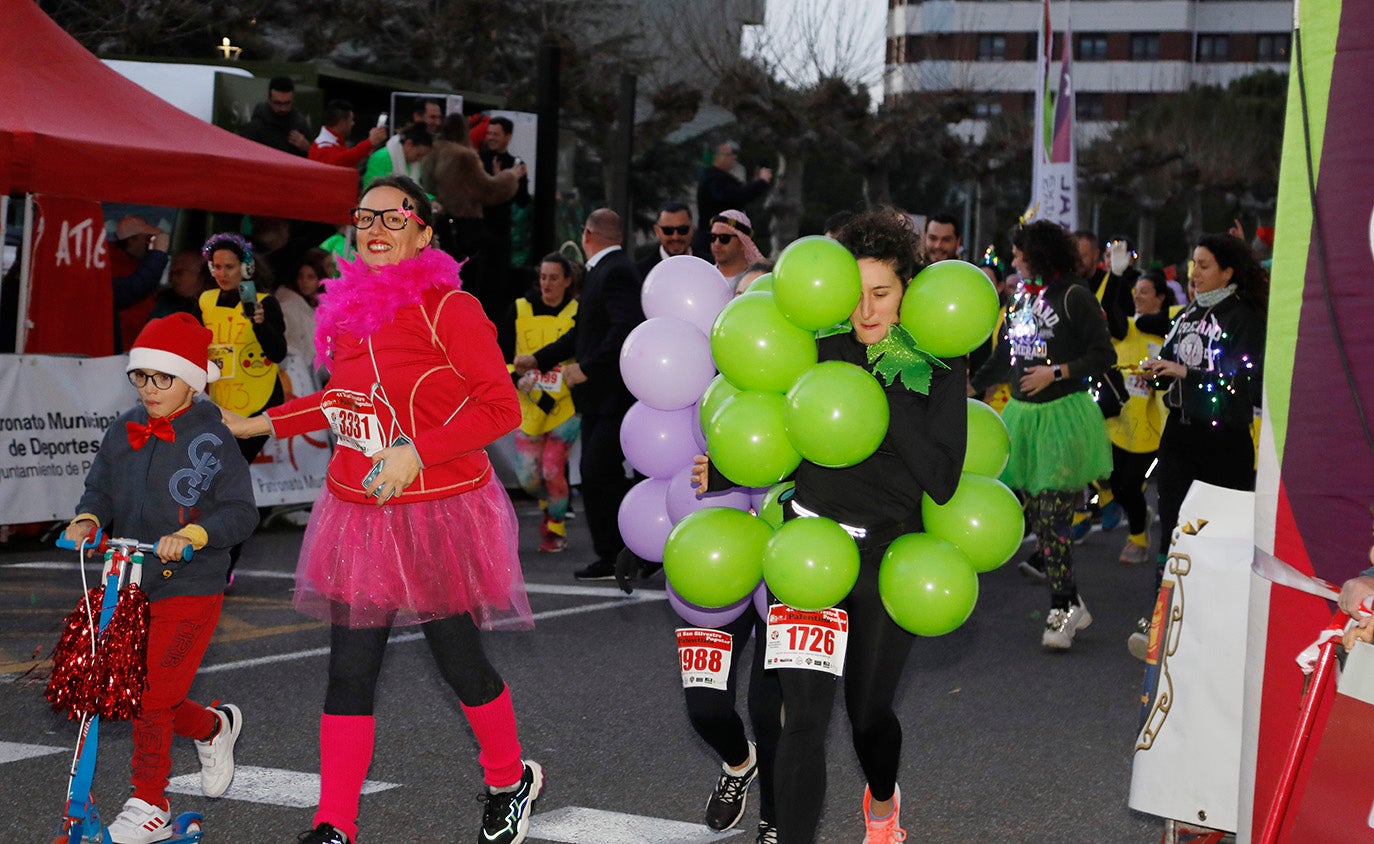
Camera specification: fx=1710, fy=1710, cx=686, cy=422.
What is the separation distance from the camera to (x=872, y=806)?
15.9 feet

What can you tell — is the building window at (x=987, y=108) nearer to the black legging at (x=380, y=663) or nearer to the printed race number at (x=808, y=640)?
the black legging at (x=380, y=663)

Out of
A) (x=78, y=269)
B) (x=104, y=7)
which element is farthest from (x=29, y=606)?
(x=104, y=7)

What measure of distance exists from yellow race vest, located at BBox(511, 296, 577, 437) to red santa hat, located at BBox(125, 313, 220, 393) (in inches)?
242

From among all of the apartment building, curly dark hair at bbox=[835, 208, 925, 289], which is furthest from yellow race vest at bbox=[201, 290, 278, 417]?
the apartment building

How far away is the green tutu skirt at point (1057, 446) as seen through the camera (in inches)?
359

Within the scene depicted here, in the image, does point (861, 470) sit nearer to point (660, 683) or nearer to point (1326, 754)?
point (1326, 754)

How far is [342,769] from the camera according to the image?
476cm

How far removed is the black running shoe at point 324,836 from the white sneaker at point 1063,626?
4.86 meters

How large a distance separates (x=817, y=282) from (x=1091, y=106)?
9454cm

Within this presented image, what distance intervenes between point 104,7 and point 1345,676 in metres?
20.3

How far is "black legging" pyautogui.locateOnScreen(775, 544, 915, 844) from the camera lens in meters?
4.43

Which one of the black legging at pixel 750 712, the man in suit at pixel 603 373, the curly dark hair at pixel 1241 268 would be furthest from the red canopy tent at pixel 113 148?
the black legging at pixel 750 712

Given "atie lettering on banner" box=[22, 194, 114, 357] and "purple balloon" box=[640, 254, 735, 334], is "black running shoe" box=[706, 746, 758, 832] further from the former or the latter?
"atie lettering on banner" box=[22, 194, 114, 357]

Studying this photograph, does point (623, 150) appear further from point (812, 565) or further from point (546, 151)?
point (812, 565)
